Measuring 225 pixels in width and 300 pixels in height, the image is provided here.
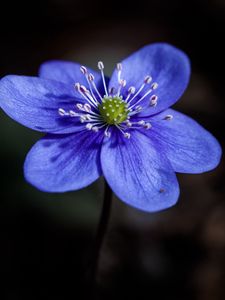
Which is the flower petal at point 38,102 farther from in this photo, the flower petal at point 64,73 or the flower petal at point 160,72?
the flower petal at point 160,72

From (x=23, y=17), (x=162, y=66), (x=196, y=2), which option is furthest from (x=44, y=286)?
(x=196, y=2)

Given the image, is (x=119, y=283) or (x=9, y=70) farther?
(x=9, y=70)

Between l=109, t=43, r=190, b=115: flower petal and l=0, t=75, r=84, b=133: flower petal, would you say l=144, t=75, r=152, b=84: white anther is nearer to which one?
l=109, t=43, r=190, b=115: flower petal

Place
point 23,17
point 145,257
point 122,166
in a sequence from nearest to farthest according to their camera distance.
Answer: point 122,166
point 145,257
point 23,17

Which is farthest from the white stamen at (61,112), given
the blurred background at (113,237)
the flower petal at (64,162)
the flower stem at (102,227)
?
the blurred background at (113,237)

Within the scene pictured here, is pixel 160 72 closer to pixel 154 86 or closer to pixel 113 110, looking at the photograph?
pixel 154 86

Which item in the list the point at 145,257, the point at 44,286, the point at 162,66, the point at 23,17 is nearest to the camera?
the point at 162,66

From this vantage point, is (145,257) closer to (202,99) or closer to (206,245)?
(206,245)
